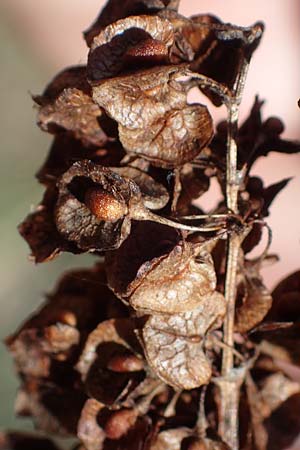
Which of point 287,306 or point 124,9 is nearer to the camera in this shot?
point 124,9

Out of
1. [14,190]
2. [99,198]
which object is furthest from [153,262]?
[14,190]

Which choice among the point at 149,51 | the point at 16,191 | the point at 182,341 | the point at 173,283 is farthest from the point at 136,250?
the point at 16,191

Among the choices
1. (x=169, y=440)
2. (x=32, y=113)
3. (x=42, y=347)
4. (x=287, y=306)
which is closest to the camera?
(x=169, y=440)

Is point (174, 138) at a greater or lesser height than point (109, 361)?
greater

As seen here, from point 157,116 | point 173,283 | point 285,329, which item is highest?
point 157,116

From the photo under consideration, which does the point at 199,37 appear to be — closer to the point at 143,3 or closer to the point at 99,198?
the point at 143,3

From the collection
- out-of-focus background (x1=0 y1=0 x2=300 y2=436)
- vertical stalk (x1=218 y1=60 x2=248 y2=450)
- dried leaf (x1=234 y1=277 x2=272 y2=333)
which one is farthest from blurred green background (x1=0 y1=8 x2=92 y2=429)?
dried leaf (x1=234 y1=277 x2=272 y2=333)

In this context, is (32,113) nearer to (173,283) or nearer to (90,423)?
(90,423)
